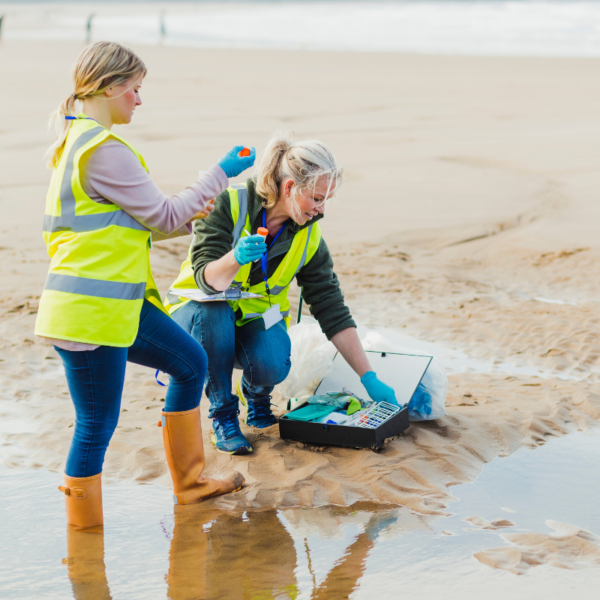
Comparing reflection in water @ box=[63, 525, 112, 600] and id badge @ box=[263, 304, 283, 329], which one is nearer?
reflection in water @ box=[63, 525, 112, 600]

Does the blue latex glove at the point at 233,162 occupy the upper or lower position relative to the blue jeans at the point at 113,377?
upper

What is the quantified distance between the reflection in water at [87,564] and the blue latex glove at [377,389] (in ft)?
4.15

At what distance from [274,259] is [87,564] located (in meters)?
1.41

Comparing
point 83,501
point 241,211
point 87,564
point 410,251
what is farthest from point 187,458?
point 410,251

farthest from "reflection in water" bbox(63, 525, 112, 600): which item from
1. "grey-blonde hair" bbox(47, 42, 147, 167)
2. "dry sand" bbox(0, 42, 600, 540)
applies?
"grey-blonde hair" bbox(47, 42, 147, 167)

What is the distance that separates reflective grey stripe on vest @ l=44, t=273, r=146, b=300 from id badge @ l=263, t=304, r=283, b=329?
1094 millimetres

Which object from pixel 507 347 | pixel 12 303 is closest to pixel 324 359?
pixel 507 347

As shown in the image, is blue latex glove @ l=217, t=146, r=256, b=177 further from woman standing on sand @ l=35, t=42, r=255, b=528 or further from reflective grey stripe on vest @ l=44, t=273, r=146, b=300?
reflective grey stripe on vest @ l=44, t=273, r=146, b=300

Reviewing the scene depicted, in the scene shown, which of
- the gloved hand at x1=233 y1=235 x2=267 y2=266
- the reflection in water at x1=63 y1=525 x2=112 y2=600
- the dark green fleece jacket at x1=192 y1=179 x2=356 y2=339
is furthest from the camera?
the dark green fleece jacket at x1=192 y1=179 x2=356 y2=339

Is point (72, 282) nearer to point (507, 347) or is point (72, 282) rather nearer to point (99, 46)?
point (99, 46)

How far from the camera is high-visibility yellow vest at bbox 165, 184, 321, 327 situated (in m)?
3.15

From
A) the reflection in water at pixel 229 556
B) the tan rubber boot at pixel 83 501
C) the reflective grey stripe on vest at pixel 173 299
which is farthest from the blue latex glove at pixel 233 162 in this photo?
the reflection in water at pixel 229 556

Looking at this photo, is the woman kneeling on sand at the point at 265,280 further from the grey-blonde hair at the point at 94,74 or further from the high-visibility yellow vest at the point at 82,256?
the grey-blonde hair at the point at 94,74

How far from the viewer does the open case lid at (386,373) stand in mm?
3479
